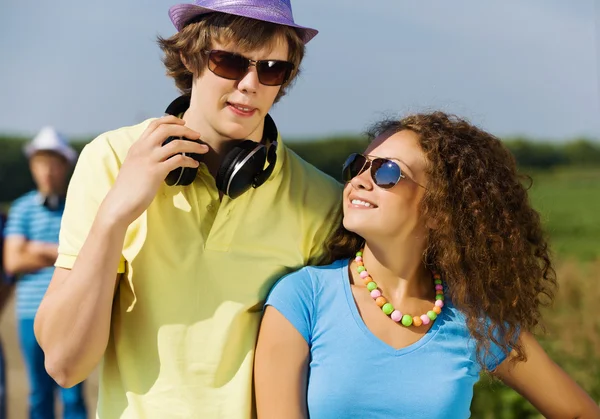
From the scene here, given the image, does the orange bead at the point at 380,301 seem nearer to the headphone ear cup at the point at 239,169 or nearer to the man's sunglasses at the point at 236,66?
the headphone ear cup at the point at 239,169

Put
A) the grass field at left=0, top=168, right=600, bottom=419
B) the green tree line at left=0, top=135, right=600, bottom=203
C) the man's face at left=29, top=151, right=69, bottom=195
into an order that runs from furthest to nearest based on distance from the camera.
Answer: the green tree line at left=0, top=135, right=600, bottom=203, the man's face at left=29, top=151, right=69, bottom=195, the grass field at left=0, top=168, right=600, bottom=419

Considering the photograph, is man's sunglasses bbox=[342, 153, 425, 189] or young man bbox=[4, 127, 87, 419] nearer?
man's sunglasses bbox=[342, 153, 425, 189]

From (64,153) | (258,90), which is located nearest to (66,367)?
(258,90)

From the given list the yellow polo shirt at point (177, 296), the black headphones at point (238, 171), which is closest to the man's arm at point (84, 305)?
the yellow polo shirt at point (177, 296)

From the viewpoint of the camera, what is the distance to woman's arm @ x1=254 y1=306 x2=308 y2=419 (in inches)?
91.7

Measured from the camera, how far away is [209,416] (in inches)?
90.6

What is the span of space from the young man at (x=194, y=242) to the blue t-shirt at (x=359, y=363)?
0.12 metres

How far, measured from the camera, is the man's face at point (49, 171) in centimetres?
571

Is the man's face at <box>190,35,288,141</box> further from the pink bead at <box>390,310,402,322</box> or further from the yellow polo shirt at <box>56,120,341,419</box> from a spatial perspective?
the pink bead at <box>390,310,402,322</box>

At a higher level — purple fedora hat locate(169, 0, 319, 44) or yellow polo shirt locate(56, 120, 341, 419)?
purple fedora hat locate(169, 0, 319, 44)

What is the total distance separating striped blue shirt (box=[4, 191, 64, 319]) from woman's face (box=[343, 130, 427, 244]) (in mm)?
3454

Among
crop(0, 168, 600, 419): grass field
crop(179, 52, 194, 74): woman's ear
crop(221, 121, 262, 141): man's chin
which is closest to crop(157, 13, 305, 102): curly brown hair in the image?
crop(179, 52, 194, 74): woman's ear

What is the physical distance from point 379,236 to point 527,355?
0.65 m

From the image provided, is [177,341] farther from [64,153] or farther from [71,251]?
[64,153]
